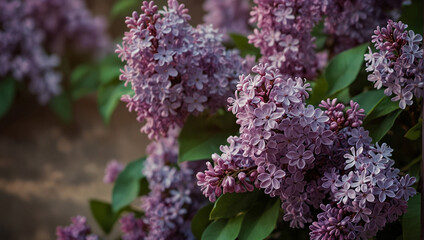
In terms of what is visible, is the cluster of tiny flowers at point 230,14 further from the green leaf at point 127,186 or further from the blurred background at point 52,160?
the green leaf at point 127,186

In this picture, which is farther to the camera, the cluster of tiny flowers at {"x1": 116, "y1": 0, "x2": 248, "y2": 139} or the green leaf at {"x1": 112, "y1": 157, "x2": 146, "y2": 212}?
the green leaf at {"x1": 112, "y1": 157, "x2": 146, "y2": 212}

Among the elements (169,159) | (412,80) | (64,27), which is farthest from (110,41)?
(412,80)

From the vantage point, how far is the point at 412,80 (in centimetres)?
52

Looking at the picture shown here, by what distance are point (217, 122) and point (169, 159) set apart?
0.35 feet

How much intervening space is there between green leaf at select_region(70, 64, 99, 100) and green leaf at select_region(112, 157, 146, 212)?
1.49 feet

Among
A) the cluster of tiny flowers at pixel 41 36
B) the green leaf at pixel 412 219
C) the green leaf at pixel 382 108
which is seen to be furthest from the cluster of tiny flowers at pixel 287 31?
the cluster of tiny flowers at pixel 41 36

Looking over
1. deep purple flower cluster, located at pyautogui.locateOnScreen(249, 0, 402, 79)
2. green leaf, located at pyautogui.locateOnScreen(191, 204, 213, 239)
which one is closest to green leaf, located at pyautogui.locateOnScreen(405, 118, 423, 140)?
deep purple flower cluster, located at pyautogui.locateOnScreen(249, 0, 402, 79)

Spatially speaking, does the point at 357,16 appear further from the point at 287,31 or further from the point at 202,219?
the point at 202,219

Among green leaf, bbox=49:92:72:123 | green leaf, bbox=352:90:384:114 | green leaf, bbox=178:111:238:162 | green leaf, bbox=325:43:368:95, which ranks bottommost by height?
green leaf, bbox=352:90:384:114

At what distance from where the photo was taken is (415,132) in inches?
22.0

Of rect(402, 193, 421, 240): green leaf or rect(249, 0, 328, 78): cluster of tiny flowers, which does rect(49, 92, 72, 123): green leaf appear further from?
rect(402, 193, 421, 240): green leaf

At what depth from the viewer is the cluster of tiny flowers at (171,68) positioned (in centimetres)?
56

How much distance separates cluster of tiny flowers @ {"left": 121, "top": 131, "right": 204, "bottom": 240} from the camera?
70 cm

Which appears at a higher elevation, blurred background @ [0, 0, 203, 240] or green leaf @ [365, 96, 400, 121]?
blurred background @ [0, 0, 203, 240]
